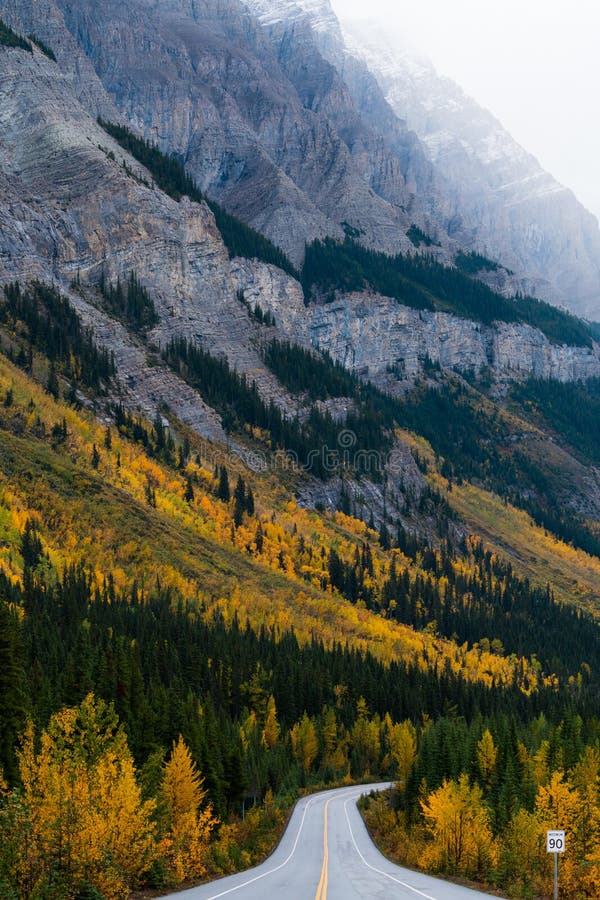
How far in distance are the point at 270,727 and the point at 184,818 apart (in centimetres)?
5861

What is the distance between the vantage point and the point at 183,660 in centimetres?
11462

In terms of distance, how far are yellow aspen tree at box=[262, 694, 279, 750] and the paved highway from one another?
126ft

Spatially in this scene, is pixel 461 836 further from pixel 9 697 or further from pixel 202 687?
pixel 202 687

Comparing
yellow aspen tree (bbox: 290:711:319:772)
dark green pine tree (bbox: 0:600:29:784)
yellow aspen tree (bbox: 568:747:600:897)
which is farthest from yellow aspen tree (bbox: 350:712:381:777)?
dark green pine tree (bbox: 0:600:29:784)

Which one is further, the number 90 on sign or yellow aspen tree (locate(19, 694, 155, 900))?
the number 90 on sign

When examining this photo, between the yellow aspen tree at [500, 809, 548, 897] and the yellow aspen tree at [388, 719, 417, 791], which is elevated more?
the yellow aspen tree at [500, 809, 548, 897]

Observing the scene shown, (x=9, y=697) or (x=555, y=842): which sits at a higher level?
(x=555, y=842)

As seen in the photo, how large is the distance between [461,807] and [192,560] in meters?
99.0

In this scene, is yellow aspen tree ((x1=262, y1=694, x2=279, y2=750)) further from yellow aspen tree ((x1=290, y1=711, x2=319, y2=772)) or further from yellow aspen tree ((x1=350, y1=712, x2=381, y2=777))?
yellow aspen tree ((x1=350, y1=712, x2=381, y2=777))

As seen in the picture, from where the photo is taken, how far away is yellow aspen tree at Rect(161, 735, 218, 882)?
Answer: 50.7 m

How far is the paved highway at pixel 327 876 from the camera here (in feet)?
137

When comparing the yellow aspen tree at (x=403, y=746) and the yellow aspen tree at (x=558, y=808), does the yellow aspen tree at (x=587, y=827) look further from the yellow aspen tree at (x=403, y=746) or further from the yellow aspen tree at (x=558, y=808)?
the yellow aspen tree at (x=403, y=746)

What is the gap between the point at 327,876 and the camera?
47781mm

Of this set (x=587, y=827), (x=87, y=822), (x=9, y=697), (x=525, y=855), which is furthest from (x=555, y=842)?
(x=9, y=697)
